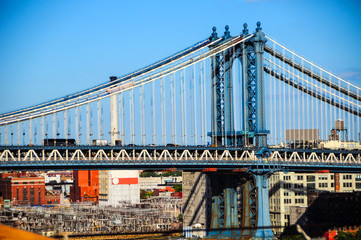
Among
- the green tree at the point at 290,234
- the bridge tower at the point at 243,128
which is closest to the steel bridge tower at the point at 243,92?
the bridge tower at the point at 243,128

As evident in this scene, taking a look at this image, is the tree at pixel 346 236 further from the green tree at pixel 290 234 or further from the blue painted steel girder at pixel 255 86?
the blue painted steel girder at pixel 255 86

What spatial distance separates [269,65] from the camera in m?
111

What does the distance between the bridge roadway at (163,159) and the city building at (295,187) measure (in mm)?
22113

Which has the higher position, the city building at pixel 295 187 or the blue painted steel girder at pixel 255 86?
the blue painted steel girder at pixel 255 86

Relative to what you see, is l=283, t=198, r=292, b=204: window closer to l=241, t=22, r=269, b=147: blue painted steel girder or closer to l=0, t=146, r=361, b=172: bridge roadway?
l=0, t=146, r=361, b=172: bridge roadway

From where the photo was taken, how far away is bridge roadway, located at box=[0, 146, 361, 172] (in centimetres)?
8500

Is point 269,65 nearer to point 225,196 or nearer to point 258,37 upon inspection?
point 258,37

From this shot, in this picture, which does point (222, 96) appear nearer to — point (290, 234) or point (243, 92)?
point (243, 92)

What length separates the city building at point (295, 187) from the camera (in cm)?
13038

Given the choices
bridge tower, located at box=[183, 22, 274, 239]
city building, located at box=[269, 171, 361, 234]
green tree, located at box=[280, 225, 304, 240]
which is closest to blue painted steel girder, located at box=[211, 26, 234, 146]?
bridge tower, located at box=[183, 22, 274, 239]

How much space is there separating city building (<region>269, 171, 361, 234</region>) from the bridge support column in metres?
28.2

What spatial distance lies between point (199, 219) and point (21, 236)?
12499 cm

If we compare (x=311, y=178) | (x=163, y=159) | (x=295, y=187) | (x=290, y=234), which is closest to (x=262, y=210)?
(x=290, y=234)

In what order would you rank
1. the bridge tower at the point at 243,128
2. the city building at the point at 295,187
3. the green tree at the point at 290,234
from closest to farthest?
the green tree at the point at 290,234
the bridge tower at the point at 243,128
the city building at the point at 295,187
